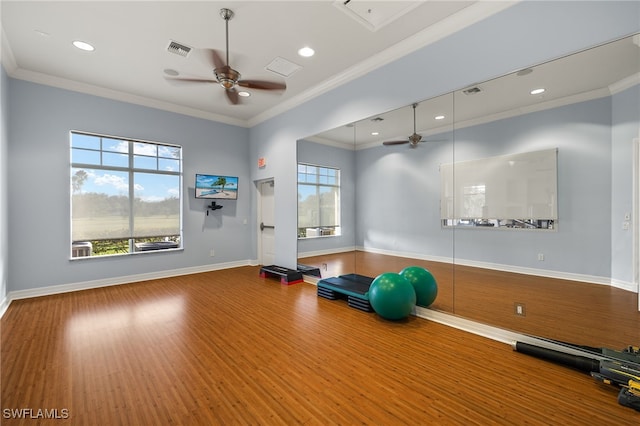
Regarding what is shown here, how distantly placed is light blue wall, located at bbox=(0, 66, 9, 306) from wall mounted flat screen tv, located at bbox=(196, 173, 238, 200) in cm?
297

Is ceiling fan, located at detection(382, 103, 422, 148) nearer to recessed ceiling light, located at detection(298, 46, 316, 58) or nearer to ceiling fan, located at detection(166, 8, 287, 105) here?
recessed ceiling light, located at detection(298, 46, 316, 58)

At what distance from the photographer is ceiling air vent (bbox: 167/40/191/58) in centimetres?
A: 397

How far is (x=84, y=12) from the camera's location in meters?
3.33

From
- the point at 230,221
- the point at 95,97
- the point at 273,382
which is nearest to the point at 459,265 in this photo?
the point at 273,382

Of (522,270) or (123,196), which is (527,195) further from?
(123,196)

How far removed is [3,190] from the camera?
421 cm

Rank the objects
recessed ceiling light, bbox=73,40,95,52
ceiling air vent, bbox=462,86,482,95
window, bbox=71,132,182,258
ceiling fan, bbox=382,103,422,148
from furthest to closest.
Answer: window, bbox=71,132,182,258 → ceiling fan, bbox=382,103,422,148 → recessed ceiling light, bbox=73,40,95,52 → ceiling air vent, bbox=462,86,482,95

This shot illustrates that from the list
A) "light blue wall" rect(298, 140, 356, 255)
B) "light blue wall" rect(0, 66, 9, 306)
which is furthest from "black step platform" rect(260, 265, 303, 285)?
"light blue wall" rect(0, 66, 9, 306)

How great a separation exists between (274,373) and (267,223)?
192 inches

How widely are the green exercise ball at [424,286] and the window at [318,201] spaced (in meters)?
2.00

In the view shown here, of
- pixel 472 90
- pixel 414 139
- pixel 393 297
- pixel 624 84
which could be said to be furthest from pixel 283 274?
pixel 624 84

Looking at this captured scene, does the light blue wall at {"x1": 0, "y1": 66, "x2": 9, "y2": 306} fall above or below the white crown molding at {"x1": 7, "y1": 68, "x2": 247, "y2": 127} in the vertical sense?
below

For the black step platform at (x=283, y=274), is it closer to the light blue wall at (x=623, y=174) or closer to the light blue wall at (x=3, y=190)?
the light blue wall at (x=3, y=190)

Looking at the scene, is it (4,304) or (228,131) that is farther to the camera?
(228,131)
